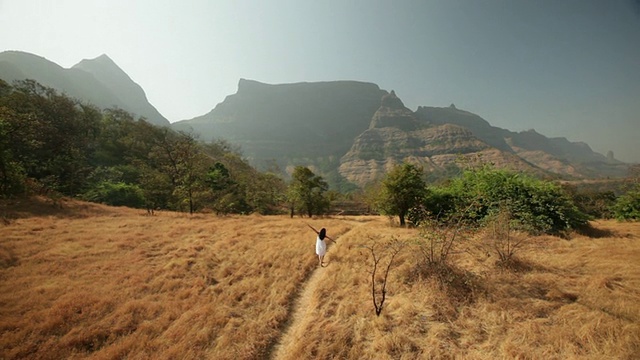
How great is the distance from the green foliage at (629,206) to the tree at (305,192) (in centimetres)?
Answer: 2733

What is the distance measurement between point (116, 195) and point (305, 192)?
24837 millimetres

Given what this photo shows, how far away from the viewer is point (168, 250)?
13.8 meters

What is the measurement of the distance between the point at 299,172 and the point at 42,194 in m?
26.8

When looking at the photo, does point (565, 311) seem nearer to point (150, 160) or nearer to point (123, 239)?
point (123, 239)

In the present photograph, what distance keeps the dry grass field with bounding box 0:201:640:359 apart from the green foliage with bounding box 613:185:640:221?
8.09m

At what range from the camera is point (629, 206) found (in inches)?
738

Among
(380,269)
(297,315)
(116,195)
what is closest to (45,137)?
(116,195)

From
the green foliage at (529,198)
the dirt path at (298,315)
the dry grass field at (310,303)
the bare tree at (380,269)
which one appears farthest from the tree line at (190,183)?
the dirt path at (298,315)

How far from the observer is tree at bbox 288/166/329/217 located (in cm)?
3238

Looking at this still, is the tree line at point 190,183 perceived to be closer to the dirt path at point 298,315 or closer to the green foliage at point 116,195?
the green foliage at point 116,195

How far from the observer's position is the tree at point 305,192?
32.4m

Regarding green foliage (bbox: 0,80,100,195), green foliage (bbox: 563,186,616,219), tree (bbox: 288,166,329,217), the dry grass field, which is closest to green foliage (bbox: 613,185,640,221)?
green foliage (bbox: 563,186,616,219)

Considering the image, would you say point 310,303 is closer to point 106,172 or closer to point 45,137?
point 106,172

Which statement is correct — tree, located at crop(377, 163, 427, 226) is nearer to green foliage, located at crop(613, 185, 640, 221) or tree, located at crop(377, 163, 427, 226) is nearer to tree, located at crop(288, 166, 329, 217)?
tree, located at crop(288, 166, 329, 217)
